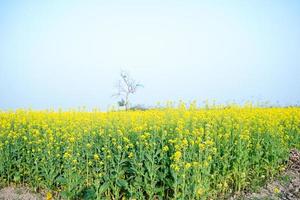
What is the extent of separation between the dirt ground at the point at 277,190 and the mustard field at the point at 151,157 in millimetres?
218

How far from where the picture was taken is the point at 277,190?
769 cm

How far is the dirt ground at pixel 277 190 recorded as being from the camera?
8.24 metres

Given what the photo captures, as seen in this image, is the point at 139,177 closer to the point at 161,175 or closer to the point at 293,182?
the point at 161,175

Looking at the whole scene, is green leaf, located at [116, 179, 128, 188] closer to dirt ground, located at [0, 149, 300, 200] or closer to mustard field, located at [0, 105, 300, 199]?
mustard field, located at [0, 105, 300, 199]

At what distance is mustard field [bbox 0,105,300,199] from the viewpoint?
754 centimetres

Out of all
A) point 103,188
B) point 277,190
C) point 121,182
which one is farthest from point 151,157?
point 277,190

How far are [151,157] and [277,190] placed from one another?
2.51m

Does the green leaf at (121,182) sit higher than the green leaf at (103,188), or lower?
higher

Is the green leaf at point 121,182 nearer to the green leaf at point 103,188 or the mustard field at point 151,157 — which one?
the mustard field at point 151,157

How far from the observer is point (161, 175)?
7543 millimetres

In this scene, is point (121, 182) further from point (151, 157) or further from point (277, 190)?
point (277, 190)

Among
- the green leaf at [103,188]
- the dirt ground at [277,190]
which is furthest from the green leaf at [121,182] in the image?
the dirt ground at [277,190]

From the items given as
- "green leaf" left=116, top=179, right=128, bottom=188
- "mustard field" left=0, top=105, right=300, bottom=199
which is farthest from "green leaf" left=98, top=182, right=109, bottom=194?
"green leaf" left=116, top=179, right=128, bottom=188

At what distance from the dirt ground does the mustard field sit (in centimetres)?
22
